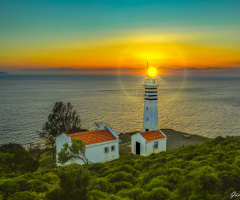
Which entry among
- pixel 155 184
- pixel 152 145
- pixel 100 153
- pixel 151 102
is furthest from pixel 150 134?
pixel 155 184

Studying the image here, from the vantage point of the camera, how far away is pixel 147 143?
79.4 ft

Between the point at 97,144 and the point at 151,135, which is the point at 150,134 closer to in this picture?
the point at 151,135

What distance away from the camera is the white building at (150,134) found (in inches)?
963

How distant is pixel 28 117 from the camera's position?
58.9m

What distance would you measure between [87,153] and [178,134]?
20.2m

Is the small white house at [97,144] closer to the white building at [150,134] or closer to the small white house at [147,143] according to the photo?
the small white house at [147,143]

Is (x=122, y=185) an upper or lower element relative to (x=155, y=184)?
lower

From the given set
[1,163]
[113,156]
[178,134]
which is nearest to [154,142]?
[113,156]

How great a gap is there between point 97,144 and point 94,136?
1114mm

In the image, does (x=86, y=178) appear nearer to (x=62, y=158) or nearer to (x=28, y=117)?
(x=62, y=158)

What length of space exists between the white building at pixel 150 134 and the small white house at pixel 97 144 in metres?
2.73

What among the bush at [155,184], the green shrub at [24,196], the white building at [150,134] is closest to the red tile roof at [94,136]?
the white building at [150,134]

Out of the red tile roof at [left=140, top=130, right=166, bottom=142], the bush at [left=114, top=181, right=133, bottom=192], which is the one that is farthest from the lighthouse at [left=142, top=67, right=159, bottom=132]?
the bush at [left=114, top=181, right=133, bottom=192]

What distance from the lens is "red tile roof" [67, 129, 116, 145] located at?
22.2 m
